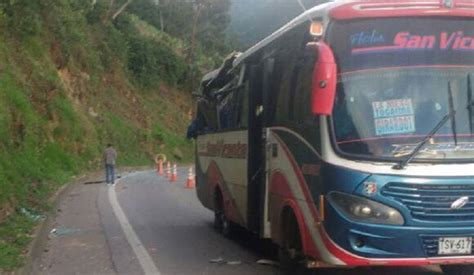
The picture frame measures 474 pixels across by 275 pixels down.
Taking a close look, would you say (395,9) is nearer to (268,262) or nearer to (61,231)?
(268,262)

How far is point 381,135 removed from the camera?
7363 mm

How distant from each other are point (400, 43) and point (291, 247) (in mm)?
2645

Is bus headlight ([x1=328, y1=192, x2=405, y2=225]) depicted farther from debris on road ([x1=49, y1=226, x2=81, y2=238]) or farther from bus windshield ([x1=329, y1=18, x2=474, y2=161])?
debris on road ([x1=49, y1=226, x2=81, y2=238])

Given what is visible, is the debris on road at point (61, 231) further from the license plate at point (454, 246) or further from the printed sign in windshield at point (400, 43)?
the license plate at point (454, 246)

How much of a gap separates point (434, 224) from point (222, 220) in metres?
6.53

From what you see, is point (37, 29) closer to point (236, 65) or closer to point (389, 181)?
point (236, 65)

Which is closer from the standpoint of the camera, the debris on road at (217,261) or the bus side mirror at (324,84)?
the bus side mirror at (324,84)

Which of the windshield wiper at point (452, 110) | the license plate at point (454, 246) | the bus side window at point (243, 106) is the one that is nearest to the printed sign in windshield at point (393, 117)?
the windshield wiper at point (452, 110)

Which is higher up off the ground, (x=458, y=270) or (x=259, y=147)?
(x=259, y=147)

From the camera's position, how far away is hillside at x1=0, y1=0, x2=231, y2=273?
2162 cm

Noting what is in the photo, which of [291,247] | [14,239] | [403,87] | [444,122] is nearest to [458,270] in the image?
[291,247]

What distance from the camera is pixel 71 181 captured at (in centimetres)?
2981

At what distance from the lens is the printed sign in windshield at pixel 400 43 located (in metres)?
7.62

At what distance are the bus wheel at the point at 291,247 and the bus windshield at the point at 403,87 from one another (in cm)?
152
